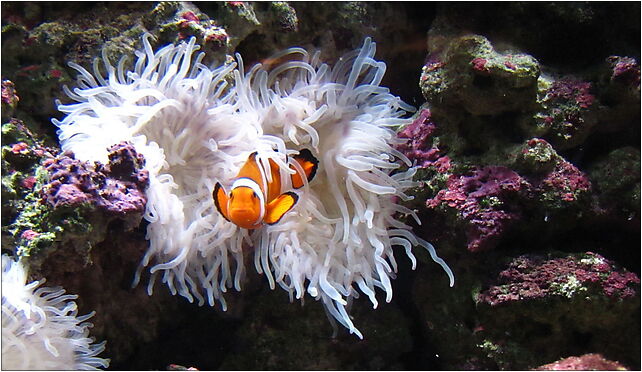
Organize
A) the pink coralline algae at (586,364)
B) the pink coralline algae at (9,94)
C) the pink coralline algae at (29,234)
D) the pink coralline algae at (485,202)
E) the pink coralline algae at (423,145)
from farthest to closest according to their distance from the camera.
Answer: the pink coralline algae at (423,145)
the pink coralline algae at (9,94)
the pink coralline algae at (485,202)
the pink coralline algae at (29,234)
the pink coralline algae at (586,364)

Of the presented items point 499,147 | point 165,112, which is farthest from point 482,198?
point 165,112

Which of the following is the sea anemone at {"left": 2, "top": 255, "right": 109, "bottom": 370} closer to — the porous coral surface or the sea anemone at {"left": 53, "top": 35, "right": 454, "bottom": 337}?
the porous coral surface

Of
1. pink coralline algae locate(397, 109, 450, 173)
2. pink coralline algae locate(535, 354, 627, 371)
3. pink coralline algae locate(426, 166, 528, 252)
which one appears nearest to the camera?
pink coralline algae locate(535, 354, 627, 371)

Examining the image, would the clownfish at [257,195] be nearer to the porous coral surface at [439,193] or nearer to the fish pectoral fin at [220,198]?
the fish pectoral fin at [220,198]

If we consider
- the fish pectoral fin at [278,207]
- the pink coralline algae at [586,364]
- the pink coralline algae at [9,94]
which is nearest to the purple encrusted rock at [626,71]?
the pink coralline algae at [586,364]

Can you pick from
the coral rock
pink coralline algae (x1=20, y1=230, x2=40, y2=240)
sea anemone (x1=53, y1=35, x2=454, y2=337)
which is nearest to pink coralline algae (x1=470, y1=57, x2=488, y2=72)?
the coral rock

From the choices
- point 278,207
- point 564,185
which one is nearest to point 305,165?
point 278,207
